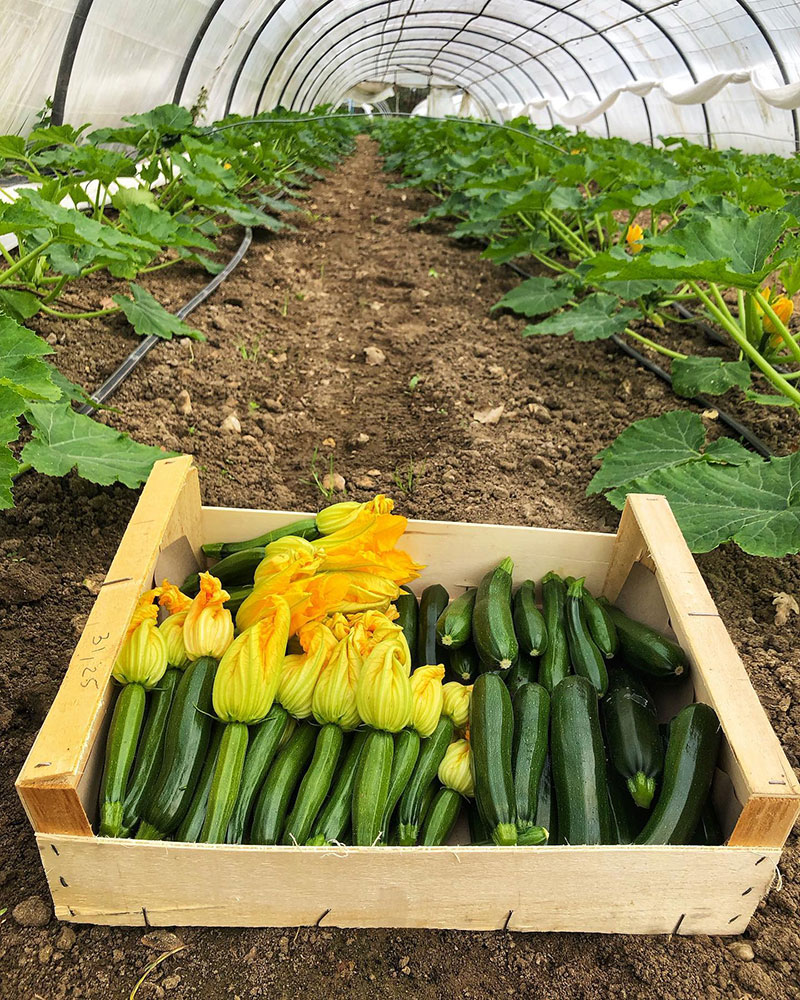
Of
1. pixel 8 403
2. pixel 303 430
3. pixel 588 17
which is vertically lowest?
pixel 303 430

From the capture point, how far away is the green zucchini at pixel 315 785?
1.43m

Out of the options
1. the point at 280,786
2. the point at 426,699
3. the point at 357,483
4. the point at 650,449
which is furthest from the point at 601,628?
the point at 357,483

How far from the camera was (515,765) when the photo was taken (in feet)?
5.18

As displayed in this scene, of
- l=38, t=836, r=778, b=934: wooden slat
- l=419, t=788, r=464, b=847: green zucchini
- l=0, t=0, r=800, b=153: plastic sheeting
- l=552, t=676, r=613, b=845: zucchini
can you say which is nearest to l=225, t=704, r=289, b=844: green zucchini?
l=38, t=836, r=778, b=934: wooden slat

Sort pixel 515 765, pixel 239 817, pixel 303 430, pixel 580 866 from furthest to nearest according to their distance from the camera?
1. pixel 303 430
2. pixel 515 765
3. pixel 239 817
4. pixel 580 866

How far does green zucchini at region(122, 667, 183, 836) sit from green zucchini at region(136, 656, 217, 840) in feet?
0.05

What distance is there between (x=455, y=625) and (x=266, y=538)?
20.7 inches

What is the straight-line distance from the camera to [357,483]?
3039 mm

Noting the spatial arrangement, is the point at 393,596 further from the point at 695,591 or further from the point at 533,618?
the point at 695,591

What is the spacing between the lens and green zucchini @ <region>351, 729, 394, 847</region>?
4.68ft

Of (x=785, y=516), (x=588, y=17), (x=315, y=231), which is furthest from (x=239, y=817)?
(x=588, y=17)

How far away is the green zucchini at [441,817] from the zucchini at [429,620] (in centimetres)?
34

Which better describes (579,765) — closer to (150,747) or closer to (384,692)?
(384,692)

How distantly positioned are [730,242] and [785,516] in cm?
103
